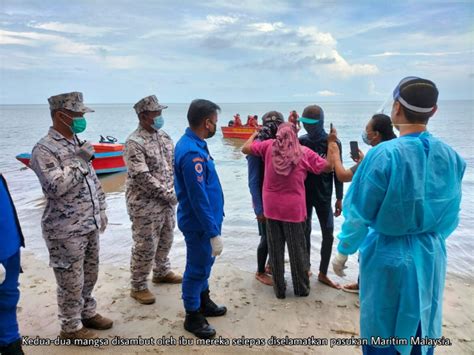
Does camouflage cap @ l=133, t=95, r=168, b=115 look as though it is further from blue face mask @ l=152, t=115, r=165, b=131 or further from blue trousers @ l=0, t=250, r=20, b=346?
blue trousers @ l=0, t=250, r=20, b=346

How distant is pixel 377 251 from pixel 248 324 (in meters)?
1.96

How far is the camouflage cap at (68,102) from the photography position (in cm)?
324

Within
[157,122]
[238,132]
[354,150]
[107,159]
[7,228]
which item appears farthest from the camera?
[238,132]

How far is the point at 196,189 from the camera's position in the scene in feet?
10.3

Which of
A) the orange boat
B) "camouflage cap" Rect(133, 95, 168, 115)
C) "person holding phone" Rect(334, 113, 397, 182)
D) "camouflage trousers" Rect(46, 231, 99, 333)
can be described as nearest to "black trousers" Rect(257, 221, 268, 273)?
"person holding phone" Rect(334, 113, 397, 182)

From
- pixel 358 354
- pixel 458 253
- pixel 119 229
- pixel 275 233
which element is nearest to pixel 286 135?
pixel 275 233

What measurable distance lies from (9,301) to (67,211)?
31.0 inches

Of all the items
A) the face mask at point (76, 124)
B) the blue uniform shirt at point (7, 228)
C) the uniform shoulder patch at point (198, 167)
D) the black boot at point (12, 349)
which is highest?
the face mask at point (76, 124)

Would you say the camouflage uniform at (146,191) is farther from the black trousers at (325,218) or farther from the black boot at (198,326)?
the black trousers at (325,218)

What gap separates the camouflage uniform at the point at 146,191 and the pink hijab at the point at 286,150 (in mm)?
1231

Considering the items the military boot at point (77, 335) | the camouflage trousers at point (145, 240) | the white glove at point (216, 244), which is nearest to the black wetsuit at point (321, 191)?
the white glove at point (216, 244)

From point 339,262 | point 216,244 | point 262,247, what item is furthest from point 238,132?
point 339,262

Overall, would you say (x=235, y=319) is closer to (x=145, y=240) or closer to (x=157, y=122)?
(x=145, y=240)

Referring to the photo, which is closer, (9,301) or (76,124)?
(9,301)
